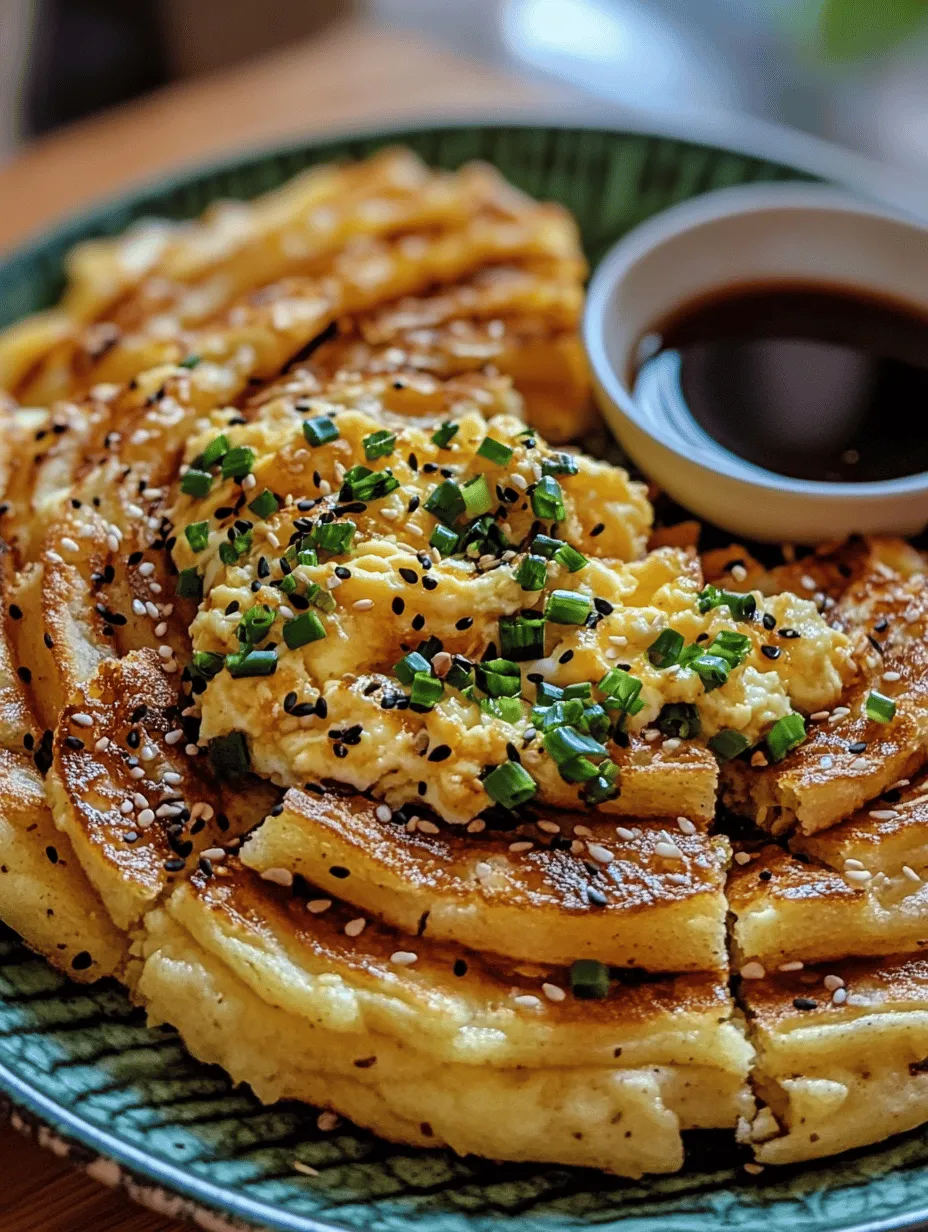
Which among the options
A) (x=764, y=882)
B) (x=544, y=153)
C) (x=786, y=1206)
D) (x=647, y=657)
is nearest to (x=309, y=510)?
(x=647, y=657)

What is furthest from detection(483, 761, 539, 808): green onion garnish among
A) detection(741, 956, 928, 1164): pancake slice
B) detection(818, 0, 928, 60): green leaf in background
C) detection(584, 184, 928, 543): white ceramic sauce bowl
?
detection(818, 0, 928, 60): green leaf in background

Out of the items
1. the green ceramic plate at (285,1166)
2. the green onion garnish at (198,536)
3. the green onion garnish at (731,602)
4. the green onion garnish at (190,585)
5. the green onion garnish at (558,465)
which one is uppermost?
the green onion garnish at (558,465)

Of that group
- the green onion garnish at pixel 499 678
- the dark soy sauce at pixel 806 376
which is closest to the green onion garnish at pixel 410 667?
the green onion garnish at pixel 499 678

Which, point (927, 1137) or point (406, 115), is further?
point (406, 115)

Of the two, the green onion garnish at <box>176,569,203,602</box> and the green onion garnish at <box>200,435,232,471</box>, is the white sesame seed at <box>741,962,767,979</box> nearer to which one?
the green onion garnish at <box>176,569,203,602</box>

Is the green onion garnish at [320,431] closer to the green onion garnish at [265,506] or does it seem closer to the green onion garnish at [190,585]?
the green onion garnish at [265,506]

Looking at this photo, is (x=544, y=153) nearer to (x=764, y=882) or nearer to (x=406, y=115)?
(x=406, y=115)

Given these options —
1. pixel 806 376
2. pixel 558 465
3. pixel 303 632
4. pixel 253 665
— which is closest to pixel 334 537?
pixel 303 632
